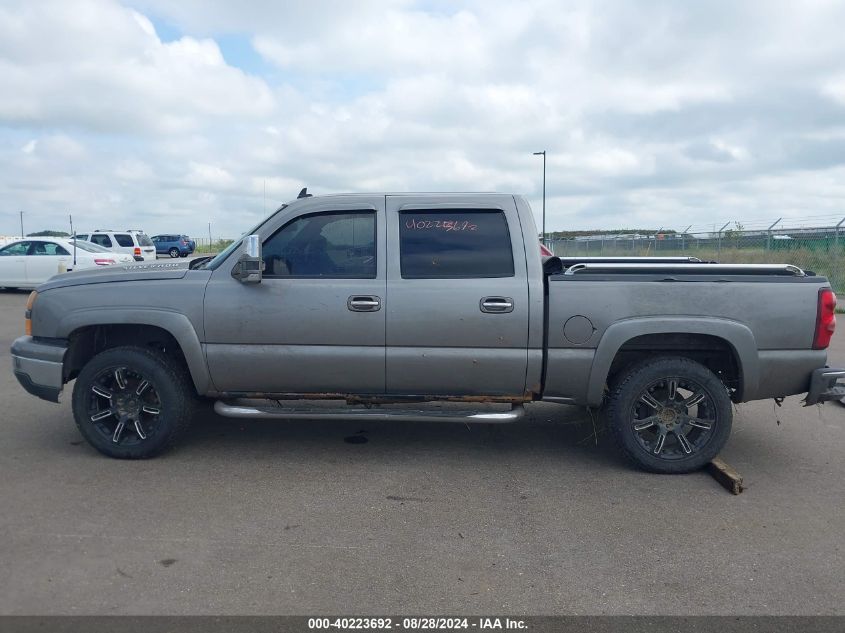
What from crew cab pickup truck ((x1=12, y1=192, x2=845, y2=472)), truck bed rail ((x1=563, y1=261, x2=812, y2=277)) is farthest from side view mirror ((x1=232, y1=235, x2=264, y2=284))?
truck bed rail ((x1=563, y1=261, x2=812, y2=277))

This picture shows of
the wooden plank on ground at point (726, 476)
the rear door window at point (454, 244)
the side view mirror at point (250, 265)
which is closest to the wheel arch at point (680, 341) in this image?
the wooden plank on ground at point (726, 476)

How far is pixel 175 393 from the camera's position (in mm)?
5246

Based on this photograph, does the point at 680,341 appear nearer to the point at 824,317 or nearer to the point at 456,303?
the point at 824,317

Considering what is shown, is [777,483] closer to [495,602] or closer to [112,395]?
[495,602]

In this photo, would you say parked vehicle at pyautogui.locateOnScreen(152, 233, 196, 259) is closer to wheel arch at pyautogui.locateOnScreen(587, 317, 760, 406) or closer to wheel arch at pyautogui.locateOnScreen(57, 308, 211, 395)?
wheel arch at pyautogui.locateOnScreen(57, 308, 211, 395)


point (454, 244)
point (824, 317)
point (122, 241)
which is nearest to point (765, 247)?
point (824, 317)

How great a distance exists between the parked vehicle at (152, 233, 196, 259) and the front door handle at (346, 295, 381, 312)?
1751 inches

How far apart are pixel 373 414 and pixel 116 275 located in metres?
2.19

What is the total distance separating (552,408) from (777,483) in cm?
237

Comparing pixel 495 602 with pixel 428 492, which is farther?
pixel 428 492

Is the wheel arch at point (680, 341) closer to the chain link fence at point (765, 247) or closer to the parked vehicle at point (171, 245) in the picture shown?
the chain link fence at point (765, 247)

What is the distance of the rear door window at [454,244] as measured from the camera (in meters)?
5.16

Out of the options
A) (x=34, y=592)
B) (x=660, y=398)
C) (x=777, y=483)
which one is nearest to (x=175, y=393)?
(x=34, y=592)

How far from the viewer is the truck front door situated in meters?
5.09
